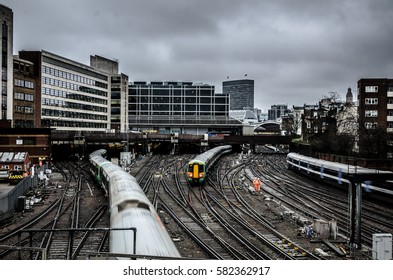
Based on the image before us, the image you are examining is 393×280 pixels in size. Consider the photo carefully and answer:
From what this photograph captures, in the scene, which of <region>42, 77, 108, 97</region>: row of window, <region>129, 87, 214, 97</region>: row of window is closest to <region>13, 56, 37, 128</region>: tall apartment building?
<region>42, 77, 108, 97</region>: row of window

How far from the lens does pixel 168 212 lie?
17438mm

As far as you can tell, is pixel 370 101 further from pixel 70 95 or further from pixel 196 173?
pixel 70 95

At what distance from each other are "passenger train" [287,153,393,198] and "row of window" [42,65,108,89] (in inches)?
1362

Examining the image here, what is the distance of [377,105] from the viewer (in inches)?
653

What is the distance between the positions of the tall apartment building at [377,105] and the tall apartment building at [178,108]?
196 feet

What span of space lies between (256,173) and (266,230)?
2144 centimetres

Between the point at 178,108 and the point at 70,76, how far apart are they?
36610 millimetres

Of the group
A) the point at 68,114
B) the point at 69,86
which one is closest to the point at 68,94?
the point at 69,86

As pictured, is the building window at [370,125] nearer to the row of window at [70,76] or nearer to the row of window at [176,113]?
the row of window at [70,76]

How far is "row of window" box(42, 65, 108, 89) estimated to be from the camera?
→ 50059mm

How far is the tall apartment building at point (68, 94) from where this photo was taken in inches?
1889

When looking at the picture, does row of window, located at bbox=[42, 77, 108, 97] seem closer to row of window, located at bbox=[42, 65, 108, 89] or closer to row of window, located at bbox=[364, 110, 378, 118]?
row of window, located at bbox=[42, 65, 108, 89]

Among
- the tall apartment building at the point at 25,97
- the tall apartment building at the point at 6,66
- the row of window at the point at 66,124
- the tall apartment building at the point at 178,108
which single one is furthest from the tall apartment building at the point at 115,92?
the tall apartment building at the point at 6,66

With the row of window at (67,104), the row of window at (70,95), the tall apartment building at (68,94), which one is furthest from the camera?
the row of window at (70,95)
